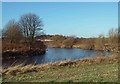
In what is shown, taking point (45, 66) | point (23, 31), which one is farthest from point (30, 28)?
point (45, 66)

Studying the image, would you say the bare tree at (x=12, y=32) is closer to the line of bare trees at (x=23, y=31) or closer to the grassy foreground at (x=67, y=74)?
the line of bare trees at (x=23, y=31)

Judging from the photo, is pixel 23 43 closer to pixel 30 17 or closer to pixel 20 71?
pixel 30 17

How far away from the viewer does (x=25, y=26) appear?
1847 inches

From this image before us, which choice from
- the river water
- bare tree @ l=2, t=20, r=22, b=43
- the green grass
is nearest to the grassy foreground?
the green grass

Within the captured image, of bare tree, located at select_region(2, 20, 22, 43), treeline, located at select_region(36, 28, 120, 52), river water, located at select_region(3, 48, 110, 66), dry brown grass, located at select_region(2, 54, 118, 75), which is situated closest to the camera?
dry brown grass, located at select_region(2, 54, 118, 75)

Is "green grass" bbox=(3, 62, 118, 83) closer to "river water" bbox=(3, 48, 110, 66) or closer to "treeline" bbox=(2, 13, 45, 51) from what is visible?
"river water" bbox=(3, 48, 110, 66)

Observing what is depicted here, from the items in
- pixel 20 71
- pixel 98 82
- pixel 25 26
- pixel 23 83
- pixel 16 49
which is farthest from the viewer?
pixel 25 26

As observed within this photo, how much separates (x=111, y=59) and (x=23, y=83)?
34.0ft

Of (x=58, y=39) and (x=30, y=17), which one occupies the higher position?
(x=30, y=17)

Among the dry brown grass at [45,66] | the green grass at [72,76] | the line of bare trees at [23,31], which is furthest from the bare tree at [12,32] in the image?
the green grass at [72,76]

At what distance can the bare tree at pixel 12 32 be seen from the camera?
127ft

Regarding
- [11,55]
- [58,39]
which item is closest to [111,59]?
[11,55]

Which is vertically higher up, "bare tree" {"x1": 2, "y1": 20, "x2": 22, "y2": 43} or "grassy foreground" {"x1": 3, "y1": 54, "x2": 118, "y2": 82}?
"bare tree" {"x1": 2, "y1": 20, "x2": 22, "y2": 43}

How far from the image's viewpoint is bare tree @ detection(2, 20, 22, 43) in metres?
38.7
